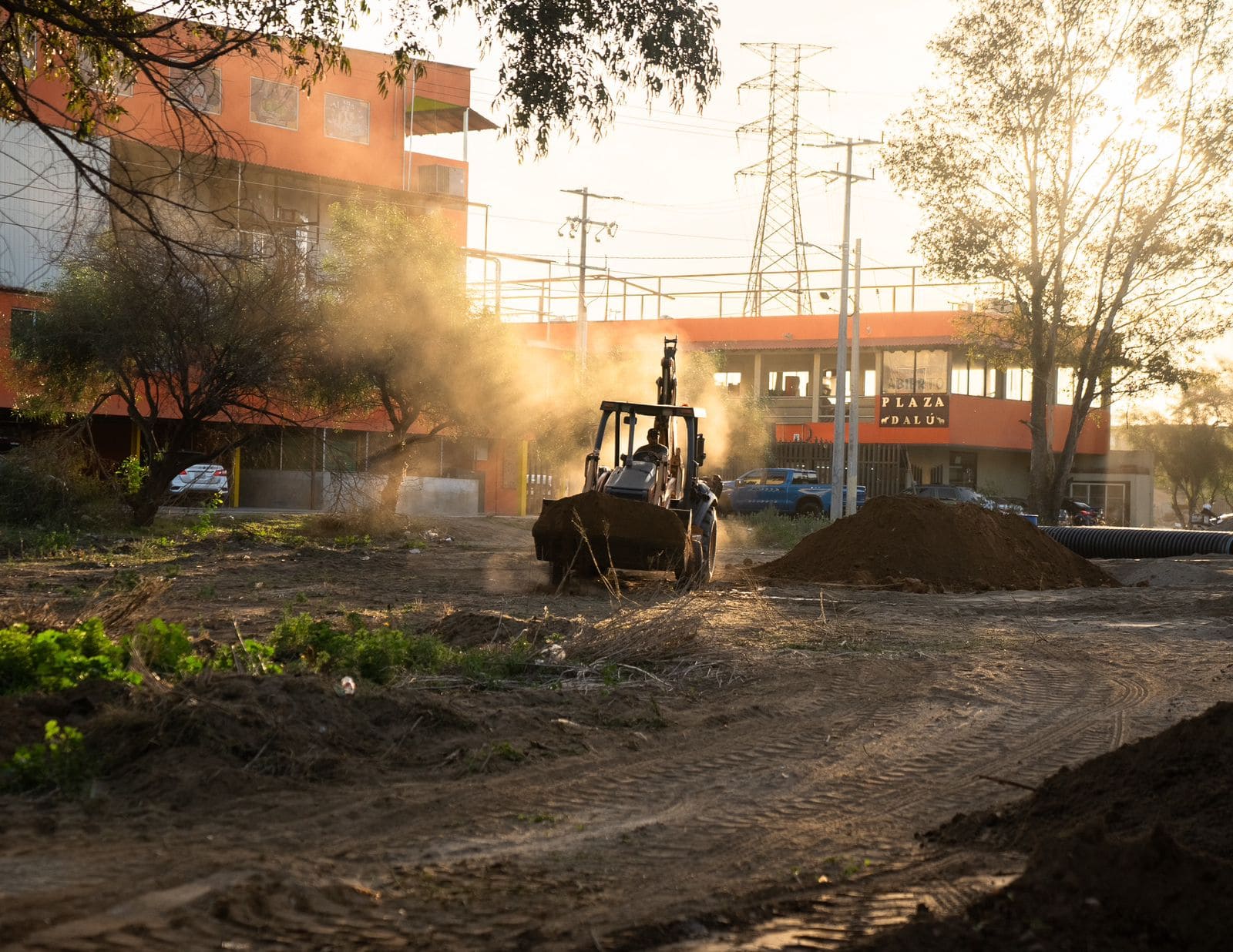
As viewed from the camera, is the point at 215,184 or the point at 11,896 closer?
the point at 11,896

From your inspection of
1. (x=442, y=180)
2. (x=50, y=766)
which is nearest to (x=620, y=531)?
(x=50, y=766)

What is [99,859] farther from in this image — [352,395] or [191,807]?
[352,395]

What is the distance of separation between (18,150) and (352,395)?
15.1m

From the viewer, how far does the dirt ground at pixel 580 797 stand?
14.7 feet

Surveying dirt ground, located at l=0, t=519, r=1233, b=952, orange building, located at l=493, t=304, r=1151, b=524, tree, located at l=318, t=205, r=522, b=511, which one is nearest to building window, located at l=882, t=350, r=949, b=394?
orange building, located at l=493, t=304, r=1151, b=524

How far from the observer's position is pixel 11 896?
4.40m

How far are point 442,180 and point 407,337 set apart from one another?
2046 centimetres

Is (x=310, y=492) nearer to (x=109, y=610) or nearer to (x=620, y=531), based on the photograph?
(x=620, y=531)

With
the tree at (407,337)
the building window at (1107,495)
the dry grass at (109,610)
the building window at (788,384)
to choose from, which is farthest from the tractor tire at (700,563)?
the building window at (1107,495)

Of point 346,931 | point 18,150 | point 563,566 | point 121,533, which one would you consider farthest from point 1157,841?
point 18,150

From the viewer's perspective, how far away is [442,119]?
175 feet

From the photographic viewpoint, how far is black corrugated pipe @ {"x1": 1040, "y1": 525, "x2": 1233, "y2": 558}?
2789 cm

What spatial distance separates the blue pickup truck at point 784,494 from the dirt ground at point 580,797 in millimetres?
34072

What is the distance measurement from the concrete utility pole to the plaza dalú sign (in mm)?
15283
